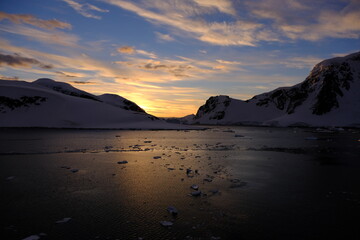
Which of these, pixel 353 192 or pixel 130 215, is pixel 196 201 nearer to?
pixel 130 215

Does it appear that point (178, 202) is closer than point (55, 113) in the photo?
Yes

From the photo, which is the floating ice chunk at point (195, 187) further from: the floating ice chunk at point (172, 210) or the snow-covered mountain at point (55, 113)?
the snow-covered mountain at point (55, 113)

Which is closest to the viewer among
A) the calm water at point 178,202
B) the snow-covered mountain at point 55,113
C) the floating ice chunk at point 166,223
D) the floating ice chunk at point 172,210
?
the calm water at point 178,202

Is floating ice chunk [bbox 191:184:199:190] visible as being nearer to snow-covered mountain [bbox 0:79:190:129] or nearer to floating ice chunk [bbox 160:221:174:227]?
floating ice chunk [bbox 160:221:174:227]

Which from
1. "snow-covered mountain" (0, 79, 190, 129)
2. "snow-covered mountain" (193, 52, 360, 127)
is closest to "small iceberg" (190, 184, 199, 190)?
"snow-covered mountain" (0, 79, 190, 129)

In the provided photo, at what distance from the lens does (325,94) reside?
413 ft

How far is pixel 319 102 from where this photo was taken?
408 feet

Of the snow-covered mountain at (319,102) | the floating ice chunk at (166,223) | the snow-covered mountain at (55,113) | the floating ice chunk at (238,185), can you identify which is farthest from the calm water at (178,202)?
the snow-covered mountain at (319,102)

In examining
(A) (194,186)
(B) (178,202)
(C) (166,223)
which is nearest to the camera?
(C) (166,223)

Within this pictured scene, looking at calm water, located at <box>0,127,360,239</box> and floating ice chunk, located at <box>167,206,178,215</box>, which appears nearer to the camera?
calm water, located at <box>0,127,360,239</box>

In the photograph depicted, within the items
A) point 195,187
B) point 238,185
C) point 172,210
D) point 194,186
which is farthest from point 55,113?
point 172,210

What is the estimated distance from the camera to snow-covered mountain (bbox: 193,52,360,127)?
112113 millimetres

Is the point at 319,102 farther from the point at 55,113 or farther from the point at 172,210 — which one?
the point at 172,210

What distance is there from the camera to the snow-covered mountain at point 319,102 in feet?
368
